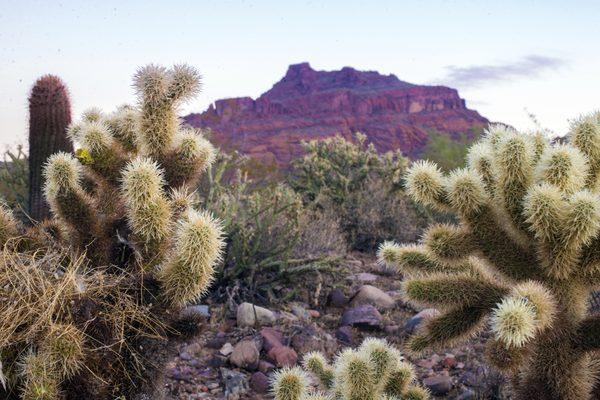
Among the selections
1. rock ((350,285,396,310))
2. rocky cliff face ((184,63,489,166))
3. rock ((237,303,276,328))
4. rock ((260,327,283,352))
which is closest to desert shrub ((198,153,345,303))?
rock ((237,303,276,328))

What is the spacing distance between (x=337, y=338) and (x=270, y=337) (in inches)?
26.2

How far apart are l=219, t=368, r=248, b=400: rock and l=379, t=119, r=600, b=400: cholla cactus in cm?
155

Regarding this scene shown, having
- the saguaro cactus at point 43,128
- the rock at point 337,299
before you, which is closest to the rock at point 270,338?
the rock at point 337,299

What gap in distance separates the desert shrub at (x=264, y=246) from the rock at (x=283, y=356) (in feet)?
3.24

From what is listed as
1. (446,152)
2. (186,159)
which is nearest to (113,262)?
(186,159)

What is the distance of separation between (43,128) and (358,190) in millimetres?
5181

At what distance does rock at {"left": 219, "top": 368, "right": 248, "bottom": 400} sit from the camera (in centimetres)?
461

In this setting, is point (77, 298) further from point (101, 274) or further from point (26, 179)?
point (26, 179)

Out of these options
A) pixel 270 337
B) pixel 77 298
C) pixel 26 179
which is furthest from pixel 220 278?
pixel 26 179

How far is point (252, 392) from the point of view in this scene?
4.72m

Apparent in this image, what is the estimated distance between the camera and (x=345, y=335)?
5605mm

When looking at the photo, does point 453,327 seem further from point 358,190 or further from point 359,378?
point 358,190

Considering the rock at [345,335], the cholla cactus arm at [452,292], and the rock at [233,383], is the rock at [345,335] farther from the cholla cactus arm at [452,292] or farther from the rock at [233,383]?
the cholla cactus arm at [452,292]

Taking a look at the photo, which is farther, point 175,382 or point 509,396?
point 175,382
